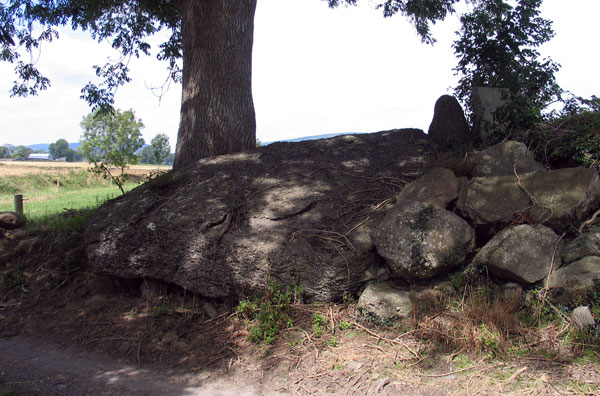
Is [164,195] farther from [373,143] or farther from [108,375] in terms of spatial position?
[373,143]

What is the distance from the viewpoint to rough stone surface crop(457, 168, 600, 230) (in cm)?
443

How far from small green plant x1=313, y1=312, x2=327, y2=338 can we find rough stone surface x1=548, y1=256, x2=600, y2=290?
2.11 metres

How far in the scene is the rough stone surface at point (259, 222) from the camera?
483 centimetres

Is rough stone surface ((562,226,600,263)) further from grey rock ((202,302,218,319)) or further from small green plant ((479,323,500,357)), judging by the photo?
grey rock ((202,302,218,319))

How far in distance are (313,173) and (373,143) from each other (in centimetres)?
143

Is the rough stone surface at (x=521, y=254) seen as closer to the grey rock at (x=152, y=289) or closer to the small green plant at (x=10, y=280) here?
the grey rock at (x=152, y=289)

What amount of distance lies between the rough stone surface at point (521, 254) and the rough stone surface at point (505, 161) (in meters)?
1.02

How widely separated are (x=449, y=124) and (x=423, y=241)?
11.2ft

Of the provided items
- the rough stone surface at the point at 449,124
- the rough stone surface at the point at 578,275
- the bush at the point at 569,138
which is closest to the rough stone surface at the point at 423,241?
the rough stone surface at the point at 578,275

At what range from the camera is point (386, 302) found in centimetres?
441

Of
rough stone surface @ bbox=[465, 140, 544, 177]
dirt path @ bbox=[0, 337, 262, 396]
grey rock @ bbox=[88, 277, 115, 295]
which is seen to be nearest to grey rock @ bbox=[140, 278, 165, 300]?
grey rock @ bbox=[88, 277, 115, 295]

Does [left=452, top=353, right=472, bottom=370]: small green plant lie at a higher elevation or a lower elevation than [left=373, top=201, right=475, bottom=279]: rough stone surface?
lower

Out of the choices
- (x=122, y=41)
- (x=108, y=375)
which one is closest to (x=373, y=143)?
(x=108, y=375)

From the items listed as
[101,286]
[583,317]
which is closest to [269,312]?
[101,286]
